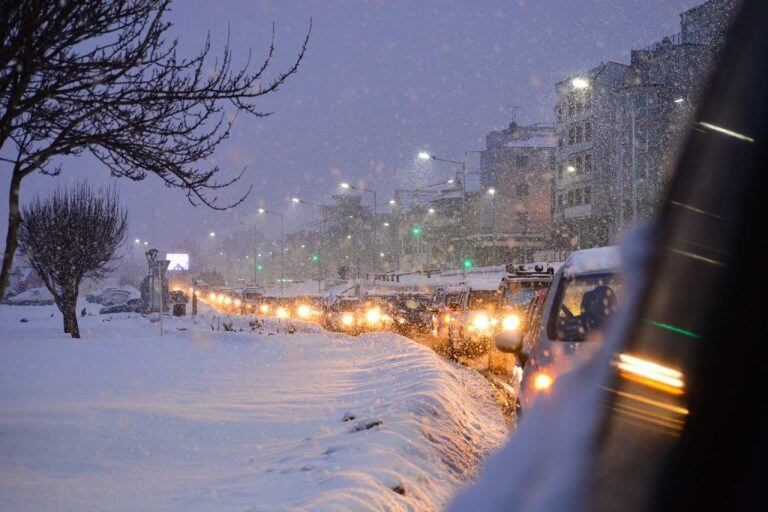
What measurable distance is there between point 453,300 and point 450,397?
13.6 m

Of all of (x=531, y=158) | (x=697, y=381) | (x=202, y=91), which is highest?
(x=531, y=158)

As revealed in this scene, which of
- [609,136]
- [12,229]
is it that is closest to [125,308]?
[609,136]

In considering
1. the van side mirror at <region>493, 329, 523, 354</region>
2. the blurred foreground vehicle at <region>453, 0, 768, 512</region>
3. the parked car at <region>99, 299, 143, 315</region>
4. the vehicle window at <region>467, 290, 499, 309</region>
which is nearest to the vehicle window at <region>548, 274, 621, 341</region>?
the van side mirror at <region>493, 329, 523, 354</region>

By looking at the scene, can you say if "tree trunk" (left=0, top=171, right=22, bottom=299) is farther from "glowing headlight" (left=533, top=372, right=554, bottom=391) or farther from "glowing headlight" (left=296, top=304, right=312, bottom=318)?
"glowing headlight" (left=296, top=304, right=312, bottom=318)

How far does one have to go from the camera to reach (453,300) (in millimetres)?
23797

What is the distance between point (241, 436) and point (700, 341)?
761 centimetres

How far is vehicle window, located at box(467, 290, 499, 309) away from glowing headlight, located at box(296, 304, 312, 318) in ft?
99.7

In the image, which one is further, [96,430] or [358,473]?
[96,430]

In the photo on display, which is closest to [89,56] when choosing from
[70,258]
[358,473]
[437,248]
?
[358,473]

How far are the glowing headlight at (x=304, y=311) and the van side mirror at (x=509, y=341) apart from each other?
44868 millimetres

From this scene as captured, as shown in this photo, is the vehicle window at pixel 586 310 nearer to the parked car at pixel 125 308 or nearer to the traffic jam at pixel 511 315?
the traffic jam at pixel 511 315

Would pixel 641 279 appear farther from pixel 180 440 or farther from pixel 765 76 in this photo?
pixel 180 440

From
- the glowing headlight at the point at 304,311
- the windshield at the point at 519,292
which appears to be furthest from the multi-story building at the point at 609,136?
the glowing headlight at the point at 304,311

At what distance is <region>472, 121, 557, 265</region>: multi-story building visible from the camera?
70.4 meters
